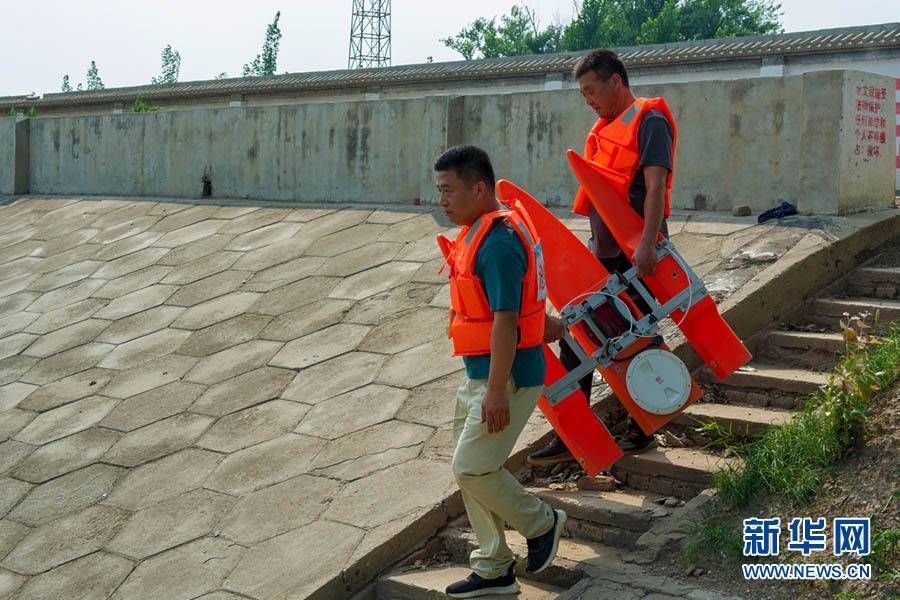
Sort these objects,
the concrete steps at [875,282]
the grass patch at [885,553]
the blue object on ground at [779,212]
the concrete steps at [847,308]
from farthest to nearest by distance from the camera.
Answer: the blue object on ground at [779,212]
the concrete steps at [875,282]
the concrete steps at [847,308]
the grass patch at [885,553]

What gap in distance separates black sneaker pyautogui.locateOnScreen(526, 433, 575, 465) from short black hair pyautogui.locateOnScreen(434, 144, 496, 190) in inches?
51.4

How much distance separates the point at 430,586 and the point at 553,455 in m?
0.84

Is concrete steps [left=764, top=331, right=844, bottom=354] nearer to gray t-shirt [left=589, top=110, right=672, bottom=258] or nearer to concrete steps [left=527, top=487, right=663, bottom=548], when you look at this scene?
gray t-shirt [left=589, top=110, right=672, bottom=258]

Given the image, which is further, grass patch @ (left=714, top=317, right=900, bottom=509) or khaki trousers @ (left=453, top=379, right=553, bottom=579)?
grass patch @ (left=714, top=317, right=900, bottom=509)

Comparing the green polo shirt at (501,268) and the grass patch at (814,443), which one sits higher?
the green polo shirt at (501,268)

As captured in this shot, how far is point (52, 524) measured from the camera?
505 centimetres

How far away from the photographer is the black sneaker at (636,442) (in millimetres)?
4352

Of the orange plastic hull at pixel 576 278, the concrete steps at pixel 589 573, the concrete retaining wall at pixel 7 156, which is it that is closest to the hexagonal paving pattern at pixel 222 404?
the concrete steps at pixel 589 573

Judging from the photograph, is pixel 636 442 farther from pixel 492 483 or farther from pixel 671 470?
pixel 492 483

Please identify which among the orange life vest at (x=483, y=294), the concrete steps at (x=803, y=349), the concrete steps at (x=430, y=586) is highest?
the orange life vest at (x=483, y=294)

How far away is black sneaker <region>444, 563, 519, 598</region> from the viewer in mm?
3604

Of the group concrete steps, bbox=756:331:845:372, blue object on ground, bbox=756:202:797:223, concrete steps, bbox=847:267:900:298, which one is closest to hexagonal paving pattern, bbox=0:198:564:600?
concrete steps, bbox=756:331:845:372

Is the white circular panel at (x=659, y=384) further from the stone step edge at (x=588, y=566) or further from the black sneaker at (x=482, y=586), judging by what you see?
the black sneaker at (x=482, y=586)

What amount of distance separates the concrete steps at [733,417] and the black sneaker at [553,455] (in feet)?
1.83
